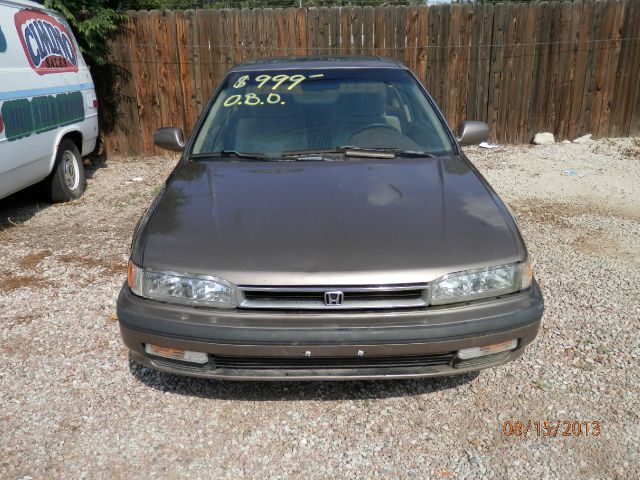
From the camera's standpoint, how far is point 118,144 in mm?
8727

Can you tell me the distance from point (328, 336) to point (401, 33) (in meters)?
7.26

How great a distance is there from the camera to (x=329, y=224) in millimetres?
2566

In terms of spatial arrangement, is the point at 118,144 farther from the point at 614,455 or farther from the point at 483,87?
the point at 614,455

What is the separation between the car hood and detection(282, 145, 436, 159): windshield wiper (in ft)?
0.51

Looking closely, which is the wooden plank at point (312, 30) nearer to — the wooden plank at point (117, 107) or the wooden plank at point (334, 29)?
the wooden plank at point (334, 29)

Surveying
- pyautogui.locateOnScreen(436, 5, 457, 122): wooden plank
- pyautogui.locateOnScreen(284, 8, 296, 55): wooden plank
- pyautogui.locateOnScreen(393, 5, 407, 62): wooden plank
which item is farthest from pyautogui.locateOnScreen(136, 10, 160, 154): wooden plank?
pyautogui.locateOnScreen(436, 5, 457, 122): wooden plank

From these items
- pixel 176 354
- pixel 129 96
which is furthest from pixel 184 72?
pixel 176 354

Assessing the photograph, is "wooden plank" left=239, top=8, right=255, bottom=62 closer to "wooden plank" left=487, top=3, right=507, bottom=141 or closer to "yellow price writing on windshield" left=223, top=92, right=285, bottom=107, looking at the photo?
"wooden plank" left=487, top=3, right=507, bottom=141

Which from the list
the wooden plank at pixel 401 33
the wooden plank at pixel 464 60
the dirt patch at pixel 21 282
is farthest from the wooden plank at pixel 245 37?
the dirt patch at pixel 21 282

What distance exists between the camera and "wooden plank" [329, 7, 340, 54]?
326 inches

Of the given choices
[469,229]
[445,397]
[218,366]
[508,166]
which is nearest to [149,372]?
[218,366]

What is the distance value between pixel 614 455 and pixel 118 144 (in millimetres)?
8152

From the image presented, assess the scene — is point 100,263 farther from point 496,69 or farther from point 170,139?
point 496,69
